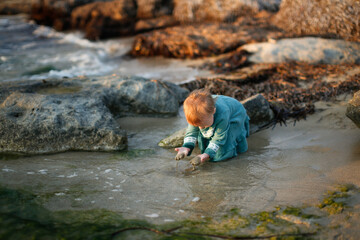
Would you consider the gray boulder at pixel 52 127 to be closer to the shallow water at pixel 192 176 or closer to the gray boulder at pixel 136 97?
the shallow water at pixel 192 176

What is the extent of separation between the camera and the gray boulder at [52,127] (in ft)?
13.6

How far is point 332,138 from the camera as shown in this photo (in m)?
4.21

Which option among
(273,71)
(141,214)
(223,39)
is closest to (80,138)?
(141,214)

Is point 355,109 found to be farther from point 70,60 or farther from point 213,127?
point 70,60

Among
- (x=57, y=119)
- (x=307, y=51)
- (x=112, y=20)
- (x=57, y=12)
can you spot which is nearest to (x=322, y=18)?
(x=307, y=51)

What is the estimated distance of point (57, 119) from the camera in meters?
4.32

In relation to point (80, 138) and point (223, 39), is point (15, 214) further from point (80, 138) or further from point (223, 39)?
point (223, 39)

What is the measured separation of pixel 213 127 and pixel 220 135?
0.12 m

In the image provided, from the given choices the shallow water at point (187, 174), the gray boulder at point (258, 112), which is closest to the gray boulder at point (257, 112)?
the gray boulder at point (258, 112)

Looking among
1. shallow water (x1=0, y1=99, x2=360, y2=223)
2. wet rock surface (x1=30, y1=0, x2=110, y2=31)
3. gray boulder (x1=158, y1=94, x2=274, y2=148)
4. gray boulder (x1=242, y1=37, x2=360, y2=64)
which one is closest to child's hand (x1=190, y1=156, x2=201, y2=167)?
shallow water (x1=0, y1=99, x2=360, y2=223)

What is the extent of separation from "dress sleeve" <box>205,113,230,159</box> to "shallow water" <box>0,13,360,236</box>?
221 millimetres

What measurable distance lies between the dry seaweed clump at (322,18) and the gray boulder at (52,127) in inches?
237

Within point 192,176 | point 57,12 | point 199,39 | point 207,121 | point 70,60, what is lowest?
point 192,176

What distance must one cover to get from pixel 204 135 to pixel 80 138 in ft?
5.21
